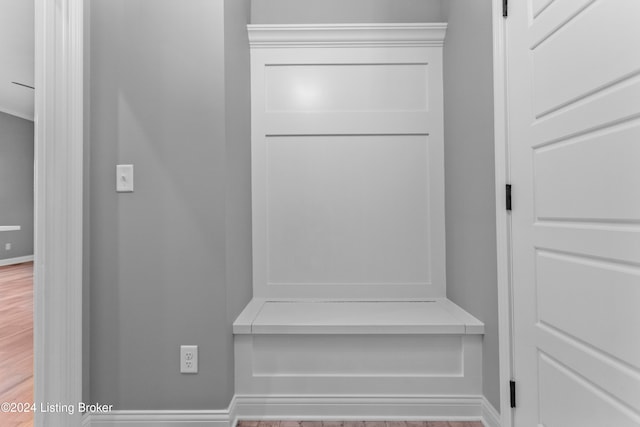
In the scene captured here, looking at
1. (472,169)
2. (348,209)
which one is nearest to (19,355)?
(348,209)

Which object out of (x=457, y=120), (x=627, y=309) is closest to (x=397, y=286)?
(x=457, y=120)

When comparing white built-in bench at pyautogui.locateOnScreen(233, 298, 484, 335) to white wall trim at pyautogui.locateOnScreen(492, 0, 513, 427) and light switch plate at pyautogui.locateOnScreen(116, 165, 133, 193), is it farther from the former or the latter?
light switch plate at pyautogui.locateOnScreen(116, 165, 133, 193)

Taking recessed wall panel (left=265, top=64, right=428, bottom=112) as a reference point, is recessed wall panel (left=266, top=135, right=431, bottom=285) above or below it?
below

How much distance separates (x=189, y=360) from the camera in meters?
1.67

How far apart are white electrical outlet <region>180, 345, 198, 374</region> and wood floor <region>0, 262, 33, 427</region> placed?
2.26 feet

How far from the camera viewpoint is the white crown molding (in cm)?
228

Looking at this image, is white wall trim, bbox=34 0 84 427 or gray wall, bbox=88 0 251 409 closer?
white wall trim, bbox=34 0 84 427

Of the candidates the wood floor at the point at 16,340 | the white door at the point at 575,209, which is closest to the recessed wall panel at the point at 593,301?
the white door at the point at 575,209

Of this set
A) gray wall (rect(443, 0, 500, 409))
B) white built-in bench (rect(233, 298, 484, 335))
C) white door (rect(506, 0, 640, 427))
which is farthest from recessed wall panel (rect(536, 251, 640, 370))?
Answer: white built-in bench (rect(233, 298, 484, 335))

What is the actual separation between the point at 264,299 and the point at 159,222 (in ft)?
2.85

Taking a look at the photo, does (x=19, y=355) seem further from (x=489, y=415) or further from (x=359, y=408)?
(x=489, y=415)

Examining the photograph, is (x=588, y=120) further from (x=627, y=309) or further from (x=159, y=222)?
(x=159, y=222)

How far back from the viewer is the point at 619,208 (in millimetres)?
973

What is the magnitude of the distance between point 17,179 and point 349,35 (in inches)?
80.8
